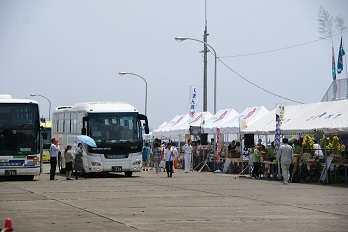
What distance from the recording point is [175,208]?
18.7m

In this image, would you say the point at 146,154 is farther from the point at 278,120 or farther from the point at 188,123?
the point at 278,120

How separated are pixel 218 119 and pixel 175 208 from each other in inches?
1077

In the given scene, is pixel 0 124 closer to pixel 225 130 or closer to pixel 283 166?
pixel 283 166

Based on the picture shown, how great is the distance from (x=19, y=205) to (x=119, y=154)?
15560mm

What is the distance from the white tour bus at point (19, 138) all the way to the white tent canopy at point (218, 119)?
13.7m

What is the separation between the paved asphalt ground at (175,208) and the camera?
1489 cm

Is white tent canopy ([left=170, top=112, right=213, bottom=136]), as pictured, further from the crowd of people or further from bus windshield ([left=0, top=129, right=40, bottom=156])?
bus windshield ([left=0, top=129, right=40, bottom=156])

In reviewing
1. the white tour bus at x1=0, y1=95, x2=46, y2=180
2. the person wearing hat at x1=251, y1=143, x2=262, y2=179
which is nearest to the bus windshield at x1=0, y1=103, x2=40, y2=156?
the white tour bus at x1=0, y1=95, x2=46, y2=180

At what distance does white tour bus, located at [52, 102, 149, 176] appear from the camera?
1374 inches

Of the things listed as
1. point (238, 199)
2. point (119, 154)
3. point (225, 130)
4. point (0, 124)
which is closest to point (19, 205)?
point (238, 199)

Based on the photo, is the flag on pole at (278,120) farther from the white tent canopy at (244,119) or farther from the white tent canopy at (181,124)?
the white tent canopy at (181,124)

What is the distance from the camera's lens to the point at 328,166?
1183 inches

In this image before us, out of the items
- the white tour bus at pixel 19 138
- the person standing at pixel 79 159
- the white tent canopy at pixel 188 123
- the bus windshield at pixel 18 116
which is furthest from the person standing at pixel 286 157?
the white tent canopy at pixel 188 123

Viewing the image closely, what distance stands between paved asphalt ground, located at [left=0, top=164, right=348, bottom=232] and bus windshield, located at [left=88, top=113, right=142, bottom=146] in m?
7.18
